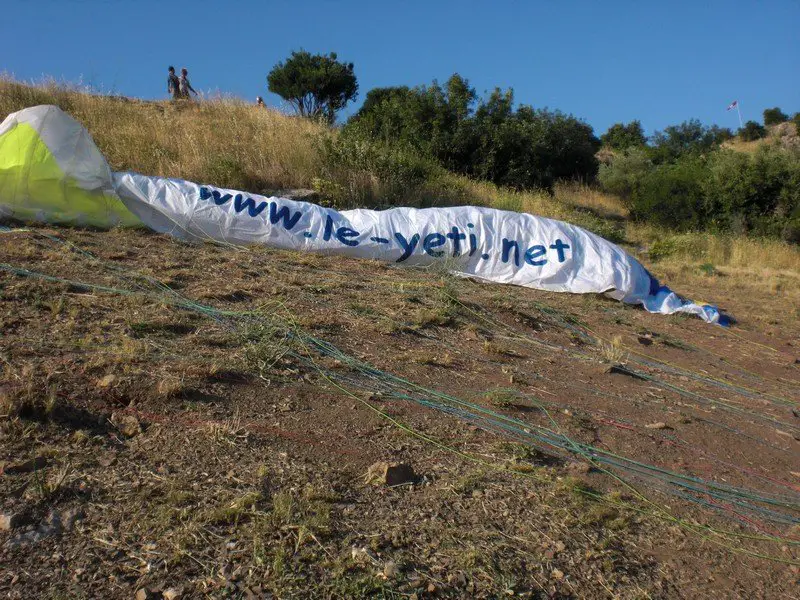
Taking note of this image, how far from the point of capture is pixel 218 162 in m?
8.74

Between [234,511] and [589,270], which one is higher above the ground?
[589,270]

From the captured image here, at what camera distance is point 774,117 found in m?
36.5

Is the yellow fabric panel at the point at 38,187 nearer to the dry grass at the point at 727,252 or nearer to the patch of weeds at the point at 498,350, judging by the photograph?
the patch of weeds at the point at 498,350

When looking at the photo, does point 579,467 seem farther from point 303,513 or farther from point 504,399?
point 303,513

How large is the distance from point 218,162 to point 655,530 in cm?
732

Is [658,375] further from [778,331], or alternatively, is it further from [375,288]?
[778,331]

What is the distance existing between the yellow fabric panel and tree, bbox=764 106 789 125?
1522 inches

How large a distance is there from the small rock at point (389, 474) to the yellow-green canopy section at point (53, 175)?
458 cm

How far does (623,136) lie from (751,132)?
24.4ft

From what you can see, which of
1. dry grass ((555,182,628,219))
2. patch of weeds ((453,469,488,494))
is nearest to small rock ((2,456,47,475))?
patch of weeds ((453,469,488,494))

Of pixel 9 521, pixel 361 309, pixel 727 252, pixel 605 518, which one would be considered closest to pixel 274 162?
pixel 361 309

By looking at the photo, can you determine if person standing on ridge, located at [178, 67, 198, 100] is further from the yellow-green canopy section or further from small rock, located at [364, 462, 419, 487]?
small rock, located at [364, 462, 419, 487]

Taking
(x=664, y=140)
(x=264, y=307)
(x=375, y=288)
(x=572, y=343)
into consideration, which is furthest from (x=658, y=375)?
(x=664, y=140)

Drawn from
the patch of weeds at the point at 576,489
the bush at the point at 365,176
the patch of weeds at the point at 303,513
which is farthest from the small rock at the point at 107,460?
the bush at the point at 365,176
